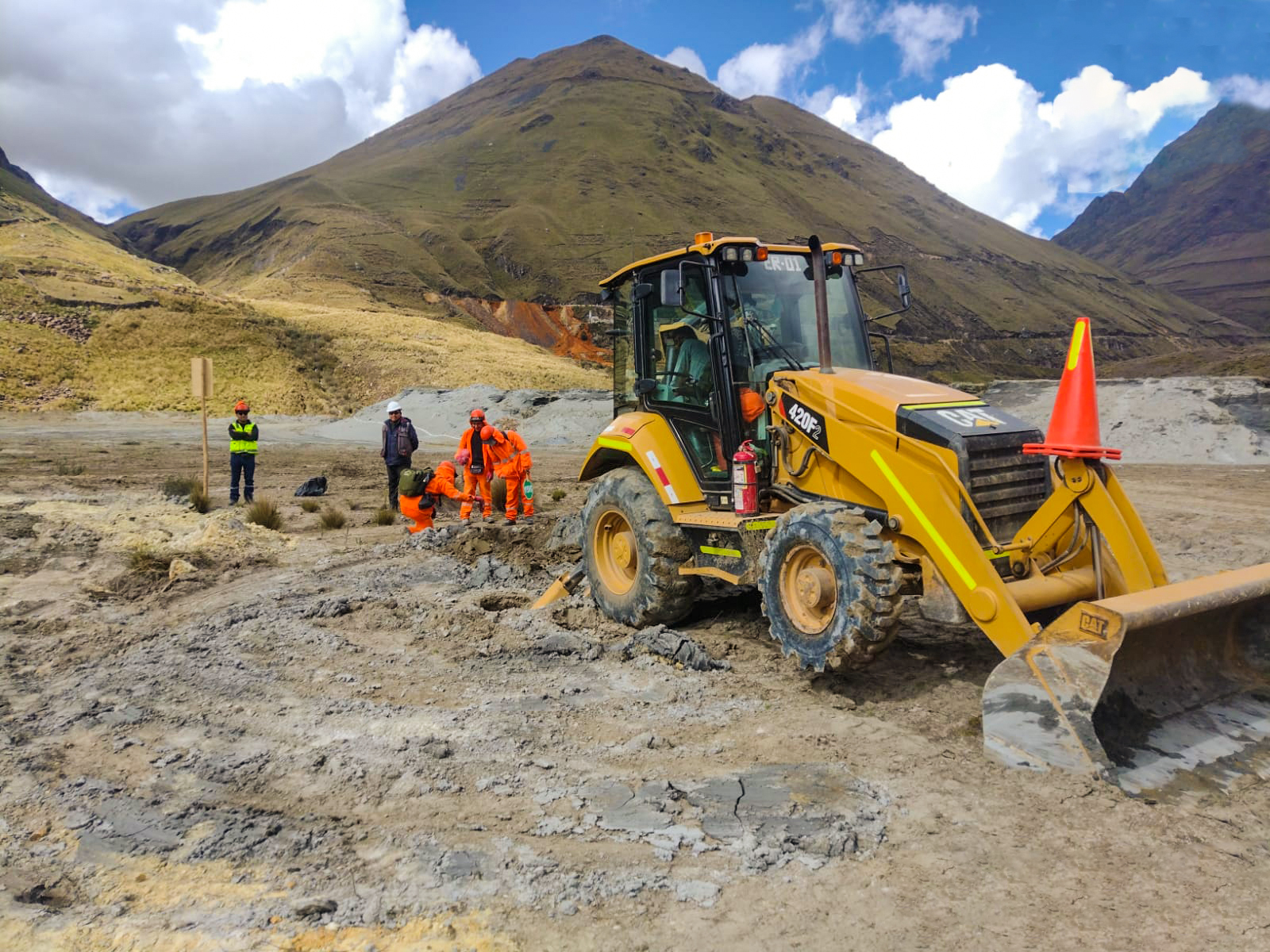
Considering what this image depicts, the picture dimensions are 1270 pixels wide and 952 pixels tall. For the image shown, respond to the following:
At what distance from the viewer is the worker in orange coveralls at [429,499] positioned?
37.6 ft

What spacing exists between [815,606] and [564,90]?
167 metres

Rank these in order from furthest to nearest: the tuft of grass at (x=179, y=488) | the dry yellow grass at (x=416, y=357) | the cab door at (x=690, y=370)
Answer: the dry yellow grass at (x=416, y=357), the tuft of grass at (x=179, y=488), the cab door at (x=690, y=370)

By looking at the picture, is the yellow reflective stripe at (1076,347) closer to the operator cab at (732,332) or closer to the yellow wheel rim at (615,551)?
the operator cab at (732,332)

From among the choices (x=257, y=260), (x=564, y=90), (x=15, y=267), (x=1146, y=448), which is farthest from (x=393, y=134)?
(x=1146, y=448)

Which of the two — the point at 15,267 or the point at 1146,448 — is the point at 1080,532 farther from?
the point at 15,267

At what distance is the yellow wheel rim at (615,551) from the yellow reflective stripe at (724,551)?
0.78m

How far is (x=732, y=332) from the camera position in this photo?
5902 mm

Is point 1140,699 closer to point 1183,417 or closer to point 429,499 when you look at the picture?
point 429,499

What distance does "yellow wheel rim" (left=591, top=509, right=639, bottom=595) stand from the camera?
679 cm

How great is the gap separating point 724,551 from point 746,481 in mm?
543

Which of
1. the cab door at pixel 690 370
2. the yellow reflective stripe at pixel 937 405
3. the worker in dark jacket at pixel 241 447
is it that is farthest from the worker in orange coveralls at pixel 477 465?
the yellow reflective stripe at pixel 937 405

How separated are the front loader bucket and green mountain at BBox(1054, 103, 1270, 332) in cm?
14649

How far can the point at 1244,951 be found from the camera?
8.72 ft

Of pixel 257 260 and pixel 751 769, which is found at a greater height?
pixel 257 260
